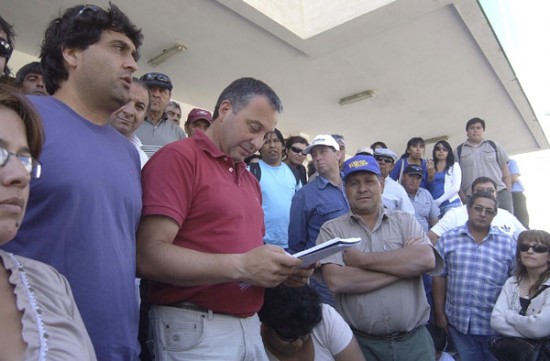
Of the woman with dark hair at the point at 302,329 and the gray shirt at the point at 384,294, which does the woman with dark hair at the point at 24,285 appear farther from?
the gray shirt at the point at 384,294

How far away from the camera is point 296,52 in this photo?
7.09 metres

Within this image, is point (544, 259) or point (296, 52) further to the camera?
point (296, 52)

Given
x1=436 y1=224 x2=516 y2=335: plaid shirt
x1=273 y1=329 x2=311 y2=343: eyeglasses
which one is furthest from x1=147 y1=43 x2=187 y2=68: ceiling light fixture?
x1=273 y1=329 x2=311 y2=343: eyeglasses

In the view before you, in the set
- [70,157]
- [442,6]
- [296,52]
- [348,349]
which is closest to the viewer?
[70,157]

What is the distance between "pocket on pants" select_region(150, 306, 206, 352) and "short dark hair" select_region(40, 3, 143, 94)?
978mm

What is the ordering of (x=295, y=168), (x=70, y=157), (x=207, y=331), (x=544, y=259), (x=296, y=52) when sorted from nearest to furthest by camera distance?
(x=70, y=157) → (x=207, y=331) → (x=544, y=259) → (x=295, y=168) → (x=296, y=52)

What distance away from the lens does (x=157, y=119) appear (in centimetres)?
386

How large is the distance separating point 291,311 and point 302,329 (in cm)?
11

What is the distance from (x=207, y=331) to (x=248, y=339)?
18 centimetres

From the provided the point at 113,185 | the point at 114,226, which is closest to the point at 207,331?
the point at 114,226

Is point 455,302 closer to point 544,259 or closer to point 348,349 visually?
point 544,259

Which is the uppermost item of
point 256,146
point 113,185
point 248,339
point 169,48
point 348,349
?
point 169,48

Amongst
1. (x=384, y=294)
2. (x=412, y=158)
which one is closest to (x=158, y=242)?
(x=384, y=294)

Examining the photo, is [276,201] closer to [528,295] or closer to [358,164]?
[358,164]
